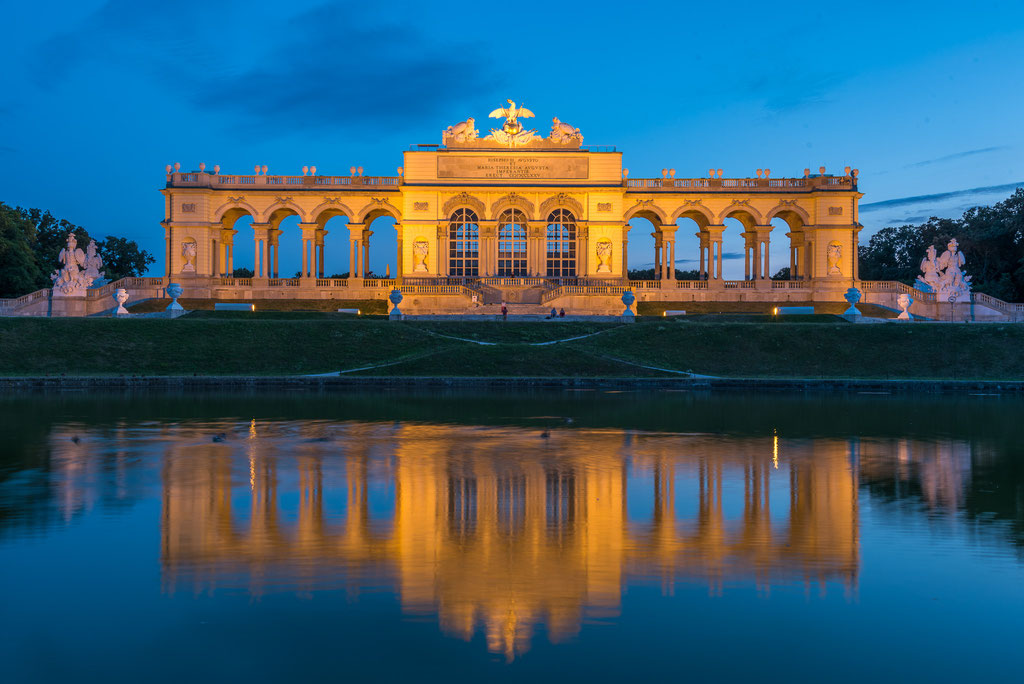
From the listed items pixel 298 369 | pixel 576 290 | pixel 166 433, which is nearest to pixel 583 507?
pixel 166 433

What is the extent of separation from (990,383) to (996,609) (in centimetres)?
2715

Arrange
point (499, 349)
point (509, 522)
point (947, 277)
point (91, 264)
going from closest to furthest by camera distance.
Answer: point (509, 522), point (499, 349), point (947, 277), point (91, 264)

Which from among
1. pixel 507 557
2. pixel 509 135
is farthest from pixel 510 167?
pixel 507 557

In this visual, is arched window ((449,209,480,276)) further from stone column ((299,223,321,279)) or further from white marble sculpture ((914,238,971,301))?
white marble sculpture ((914,238,971,301))

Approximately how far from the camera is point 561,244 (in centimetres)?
6303

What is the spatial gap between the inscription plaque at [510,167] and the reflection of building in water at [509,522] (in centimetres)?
4723

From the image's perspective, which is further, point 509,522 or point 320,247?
point 320,247

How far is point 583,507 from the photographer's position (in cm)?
1116

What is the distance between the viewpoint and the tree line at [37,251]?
5650 centimetres

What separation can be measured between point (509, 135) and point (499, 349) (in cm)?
2867

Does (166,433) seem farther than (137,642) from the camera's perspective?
Yes

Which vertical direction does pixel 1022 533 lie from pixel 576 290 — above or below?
below

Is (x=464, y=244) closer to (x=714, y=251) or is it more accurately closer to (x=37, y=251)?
(x=714, y=251)

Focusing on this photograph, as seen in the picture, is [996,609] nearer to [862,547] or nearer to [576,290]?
[862,547]
